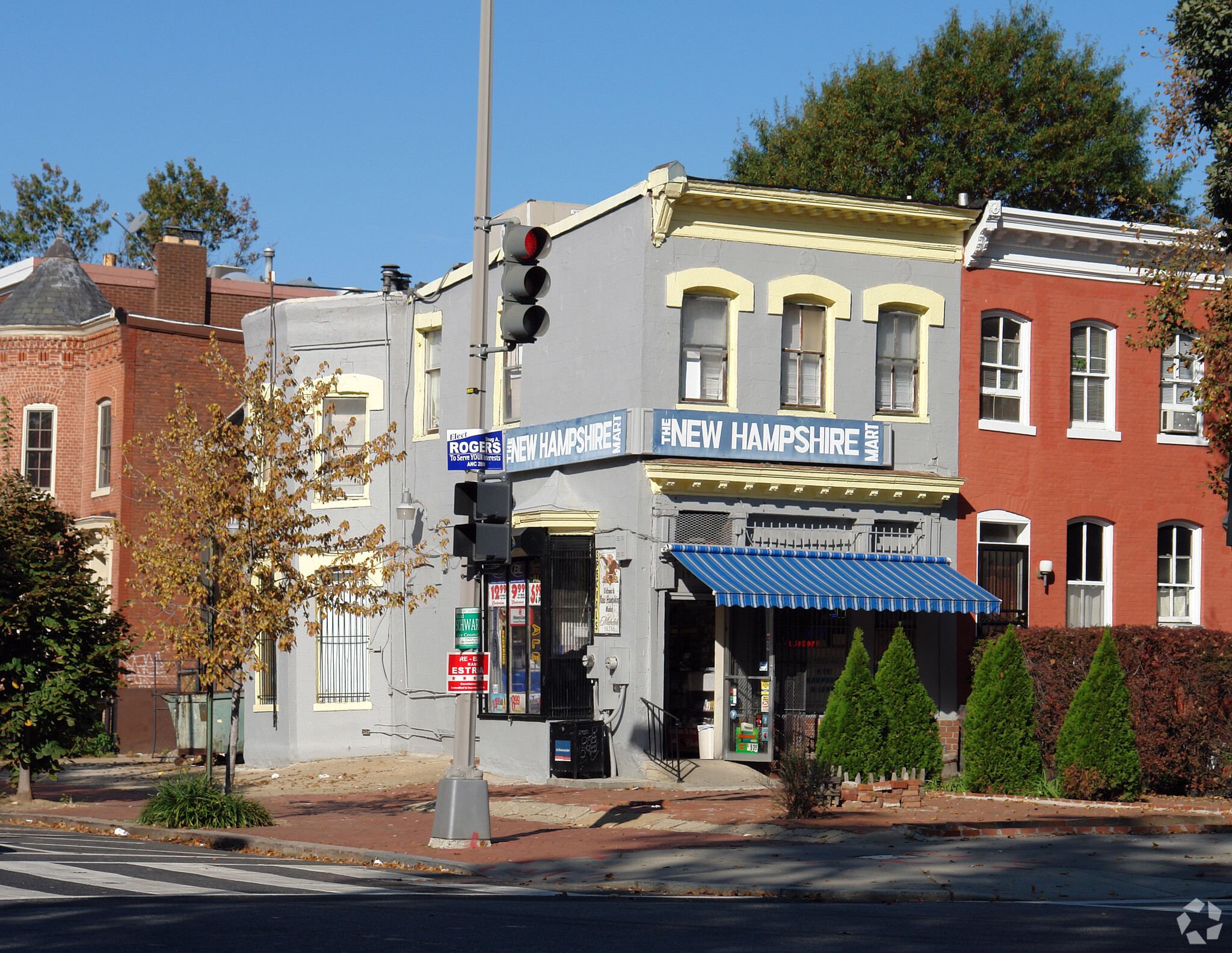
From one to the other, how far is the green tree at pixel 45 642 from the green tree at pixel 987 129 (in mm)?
23362

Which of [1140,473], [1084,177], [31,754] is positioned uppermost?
[1084,177]

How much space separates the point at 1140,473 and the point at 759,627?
7.15m

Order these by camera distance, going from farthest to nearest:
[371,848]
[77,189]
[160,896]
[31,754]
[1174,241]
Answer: [77,189], [1174,241], [31,754], [371,848], [160,896]

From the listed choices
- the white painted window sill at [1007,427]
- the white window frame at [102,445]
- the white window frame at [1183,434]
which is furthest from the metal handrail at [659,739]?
the white window frame at [102,445]

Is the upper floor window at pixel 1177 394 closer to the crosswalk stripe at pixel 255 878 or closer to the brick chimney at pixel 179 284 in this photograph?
the crosswalk stripe at pixel 255 878

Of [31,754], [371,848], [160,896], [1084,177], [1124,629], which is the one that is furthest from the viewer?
[1084,177]

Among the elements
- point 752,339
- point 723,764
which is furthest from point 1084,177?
point 723,764

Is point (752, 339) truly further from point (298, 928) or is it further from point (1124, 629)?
point (298, 928)

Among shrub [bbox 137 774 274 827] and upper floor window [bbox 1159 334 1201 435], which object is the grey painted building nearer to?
upper floor window [bbox 1159 334 1201 435]

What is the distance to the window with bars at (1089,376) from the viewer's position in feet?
76.0

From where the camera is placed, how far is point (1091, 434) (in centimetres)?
2302

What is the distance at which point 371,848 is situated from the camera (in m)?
14.3

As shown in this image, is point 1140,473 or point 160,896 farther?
point 1140,473

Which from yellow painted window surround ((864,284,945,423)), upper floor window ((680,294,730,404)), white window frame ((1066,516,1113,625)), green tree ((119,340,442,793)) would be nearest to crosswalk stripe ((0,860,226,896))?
green tree ((119,340,442,793))
